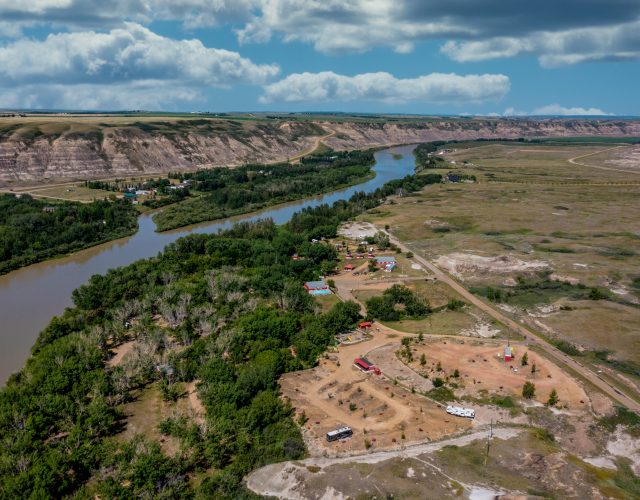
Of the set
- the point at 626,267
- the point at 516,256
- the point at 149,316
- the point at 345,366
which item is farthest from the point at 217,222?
the point at 626,267

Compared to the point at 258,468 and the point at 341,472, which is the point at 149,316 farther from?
the point at 341,472

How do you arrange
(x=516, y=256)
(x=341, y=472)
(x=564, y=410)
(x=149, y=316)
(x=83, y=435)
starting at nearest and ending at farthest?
(x=341, y=472)
(x=83, y=435)
(x=564, y=410)
(x=149, y=316)
(x=516, y=256)

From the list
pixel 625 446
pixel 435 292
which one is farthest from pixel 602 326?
pixel 625 446

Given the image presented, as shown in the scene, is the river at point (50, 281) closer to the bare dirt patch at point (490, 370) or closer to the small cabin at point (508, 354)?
the bare dirt patch at point (490, 370)

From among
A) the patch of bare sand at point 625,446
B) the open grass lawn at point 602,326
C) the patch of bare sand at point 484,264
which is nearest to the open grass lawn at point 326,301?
the patch of bare sand at point 484,264

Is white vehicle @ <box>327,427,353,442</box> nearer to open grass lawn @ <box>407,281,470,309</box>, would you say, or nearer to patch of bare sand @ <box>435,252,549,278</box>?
open grass lawn @ <box>407,281,470,309</box>

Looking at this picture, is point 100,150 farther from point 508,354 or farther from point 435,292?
point 508,354
